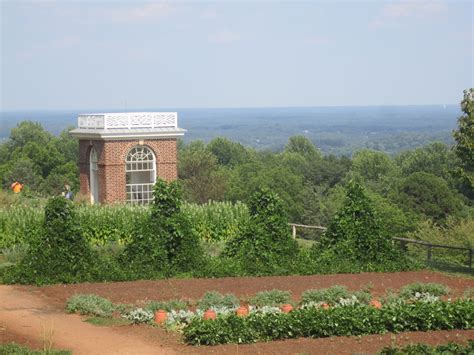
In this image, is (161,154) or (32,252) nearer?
(32,252)

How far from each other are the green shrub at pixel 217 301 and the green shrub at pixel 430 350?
13.9ft

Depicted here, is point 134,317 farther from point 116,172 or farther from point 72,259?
point 116,172

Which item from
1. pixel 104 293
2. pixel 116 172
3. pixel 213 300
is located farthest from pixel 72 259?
pixel 116 172

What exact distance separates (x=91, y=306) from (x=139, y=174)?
726 inches

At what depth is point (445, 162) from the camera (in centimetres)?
8744

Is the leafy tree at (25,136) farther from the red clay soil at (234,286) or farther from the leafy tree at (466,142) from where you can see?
the red clay soil at (234,286)

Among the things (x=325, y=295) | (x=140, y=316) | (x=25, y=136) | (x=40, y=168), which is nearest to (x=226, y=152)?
(x=25, y=136)

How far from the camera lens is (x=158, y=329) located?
1409cm

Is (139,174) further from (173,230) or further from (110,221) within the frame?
(173,230)

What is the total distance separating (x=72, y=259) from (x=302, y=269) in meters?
4.73

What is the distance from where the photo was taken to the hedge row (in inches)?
512

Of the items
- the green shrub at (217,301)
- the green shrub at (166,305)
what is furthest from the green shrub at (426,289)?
the green shrub at (166,305)

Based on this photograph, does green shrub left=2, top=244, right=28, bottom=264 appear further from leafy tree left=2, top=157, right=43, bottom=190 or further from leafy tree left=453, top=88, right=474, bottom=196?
leafy tree left=2, top=157, right=43, bottom=190

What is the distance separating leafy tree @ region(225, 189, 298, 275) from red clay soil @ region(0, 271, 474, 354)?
79 cm
